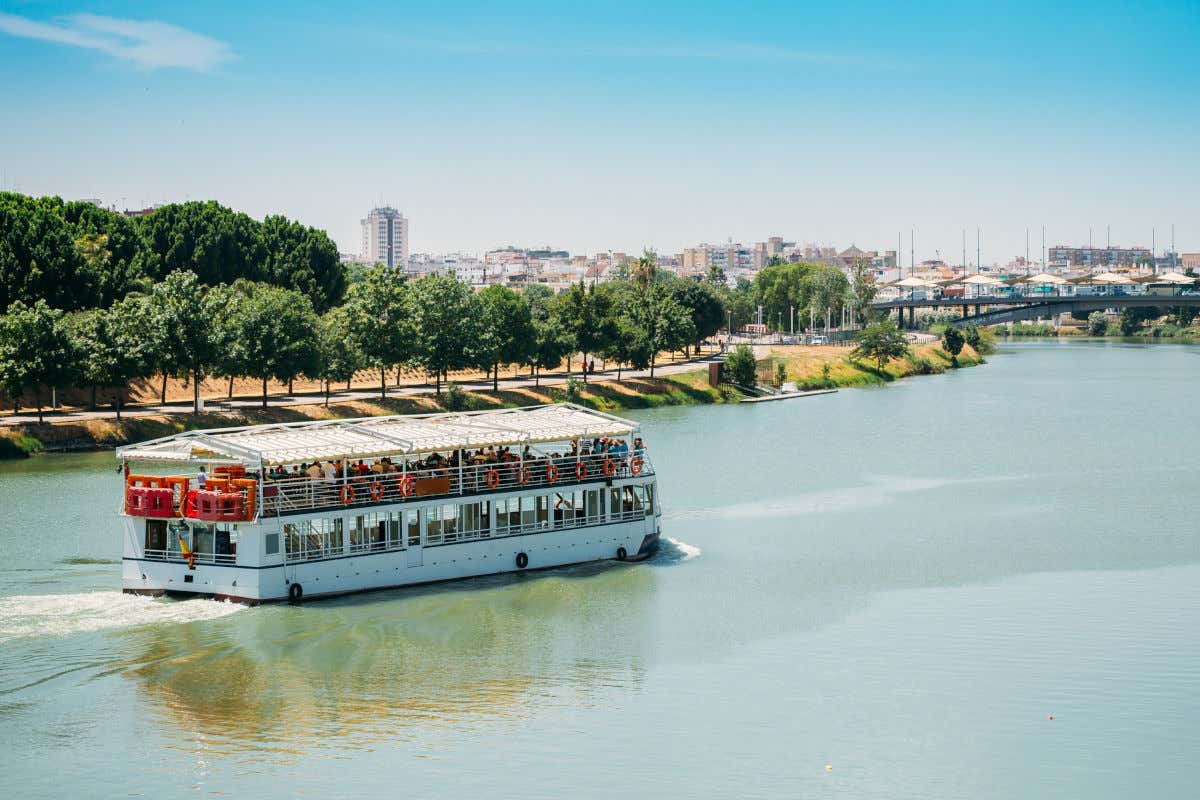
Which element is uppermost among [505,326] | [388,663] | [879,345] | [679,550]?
[505,326]

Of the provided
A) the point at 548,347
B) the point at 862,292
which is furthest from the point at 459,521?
the point at 862,292

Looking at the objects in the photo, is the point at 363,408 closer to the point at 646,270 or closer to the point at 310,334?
the point at 310,334

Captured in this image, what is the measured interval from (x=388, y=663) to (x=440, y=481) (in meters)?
7.94

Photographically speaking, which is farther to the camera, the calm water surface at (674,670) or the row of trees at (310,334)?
the row of trees at (310,334)

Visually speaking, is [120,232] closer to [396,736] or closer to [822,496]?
[822,496]

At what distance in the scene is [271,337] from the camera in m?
85.8

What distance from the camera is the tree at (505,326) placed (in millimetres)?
99931

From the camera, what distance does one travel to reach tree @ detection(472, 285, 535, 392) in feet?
328

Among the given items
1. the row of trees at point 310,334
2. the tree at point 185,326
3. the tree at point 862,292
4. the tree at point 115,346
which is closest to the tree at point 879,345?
the row of trees at point 310,334

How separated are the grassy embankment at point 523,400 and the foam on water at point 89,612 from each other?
36.4 m

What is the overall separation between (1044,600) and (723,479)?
2360 cm

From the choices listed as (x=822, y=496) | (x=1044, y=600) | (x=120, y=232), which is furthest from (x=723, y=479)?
(x=120, y=232)

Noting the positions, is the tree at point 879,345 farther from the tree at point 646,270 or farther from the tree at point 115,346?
the tree at point 115,346

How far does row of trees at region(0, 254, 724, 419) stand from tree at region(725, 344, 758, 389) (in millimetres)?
5788
